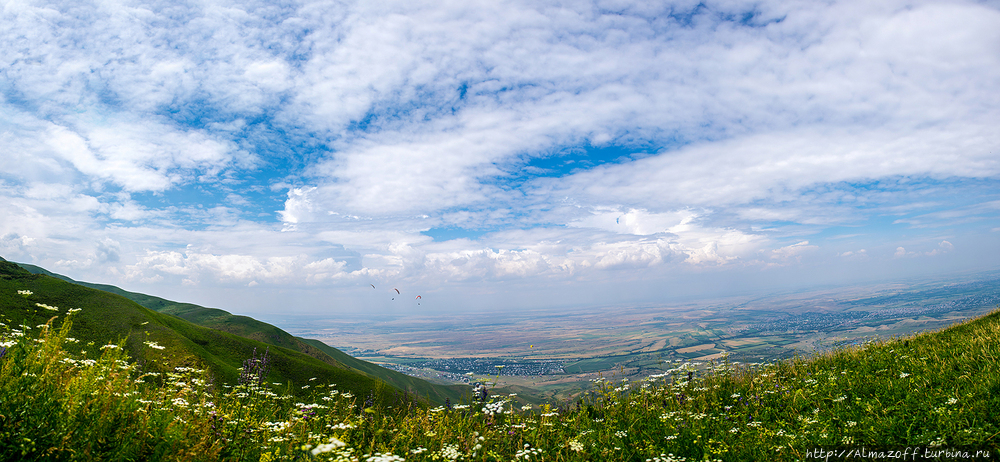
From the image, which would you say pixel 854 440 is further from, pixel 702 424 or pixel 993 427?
pixel 702 424

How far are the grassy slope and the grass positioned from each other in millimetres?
24613

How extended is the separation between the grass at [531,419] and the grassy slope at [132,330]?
24.6 m

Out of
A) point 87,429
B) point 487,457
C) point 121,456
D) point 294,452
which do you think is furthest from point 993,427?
point 87,429

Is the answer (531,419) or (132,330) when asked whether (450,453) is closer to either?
(531,419)

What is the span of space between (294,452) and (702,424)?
6962mm

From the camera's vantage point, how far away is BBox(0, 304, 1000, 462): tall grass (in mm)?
4445

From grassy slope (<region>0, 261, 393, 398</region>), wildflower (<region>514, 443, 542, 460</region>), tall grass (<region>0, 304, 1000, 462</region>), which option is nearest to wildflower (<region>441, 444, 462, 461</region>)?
→ tall grass (<region>0, 304, 1000, 462</region>)

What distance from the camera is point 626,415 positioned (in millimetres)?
8273

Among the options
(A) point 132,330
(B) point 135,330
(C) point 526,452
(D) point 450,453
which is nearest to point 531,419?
(C) point 526,452

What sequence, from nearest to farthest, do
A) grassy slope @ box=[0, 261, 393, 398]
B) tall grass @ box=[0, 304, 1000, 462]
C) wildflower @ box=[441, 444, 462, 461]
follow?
1. tall grass @ box=[0, 304, 1000, 462]
2. wildflower @ box=[441, 444, 462, 461]
3. grassy slope @ box=[0, 261, 393, 398]

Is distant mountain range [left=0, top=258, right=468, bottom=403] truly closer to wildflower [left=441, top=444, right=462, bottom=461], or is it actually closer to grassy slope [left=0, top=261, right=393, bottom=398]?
grassy slope [left=0, top=261, right=393, bottom=398]

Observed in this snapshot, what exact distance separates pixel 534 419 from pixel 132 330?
5339cm

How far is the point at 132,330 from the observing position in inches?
1639

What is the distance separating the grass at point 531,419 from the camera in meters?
4.45
